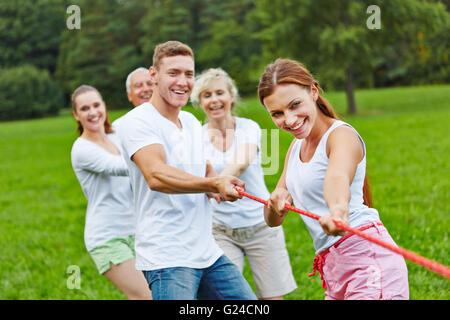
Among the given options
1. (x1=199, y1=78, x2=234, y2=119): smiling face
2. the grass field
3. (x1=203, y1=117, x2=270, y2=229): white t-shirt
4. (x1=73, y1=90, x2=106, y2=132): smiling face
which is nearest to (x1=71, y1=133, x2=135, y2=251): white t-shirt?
(x1=73, y1=90, x2=106, y2=132): smiling face

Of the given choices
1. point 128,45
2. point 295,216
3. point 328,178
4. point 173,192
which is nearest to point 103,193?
point 173,192

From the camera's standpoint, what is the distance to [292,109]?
257 cm

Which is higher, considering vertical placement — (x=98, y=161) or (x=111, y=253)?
(x=98, y=161)

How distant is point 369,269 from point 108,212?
229cm

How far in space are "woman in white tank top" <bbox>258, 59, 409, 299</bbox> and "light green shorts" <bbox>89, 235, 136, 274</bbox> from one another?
1.69m

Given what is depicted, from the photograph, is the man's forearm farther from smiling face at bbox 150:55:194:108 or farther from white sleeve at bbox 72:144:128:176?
white sleeve at bbox 72:144:128:176

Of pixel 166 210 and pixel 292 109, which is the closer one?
pixel 292 109

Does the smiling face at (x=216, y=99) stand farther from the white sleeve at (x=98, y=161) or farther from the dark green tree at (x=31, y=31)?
the dark green tree at (x=31, y=31)

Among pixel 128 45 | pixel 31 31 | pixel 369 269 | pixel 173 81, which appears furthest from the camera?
pixel 31 31

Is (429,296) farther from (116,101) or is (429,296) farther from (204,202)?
(116,101)

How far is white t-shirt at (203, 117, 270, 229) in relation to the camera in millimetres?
4133

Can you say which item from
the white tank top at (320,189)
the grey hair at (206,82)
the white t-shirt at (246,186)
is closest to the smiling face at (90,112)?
the grey hair at (206,82)

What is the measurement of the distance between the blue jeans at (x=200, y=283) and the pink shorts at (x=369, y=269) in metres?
0.71

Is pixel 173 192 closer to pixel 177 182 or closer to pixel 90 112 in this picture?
pixel 177 182
